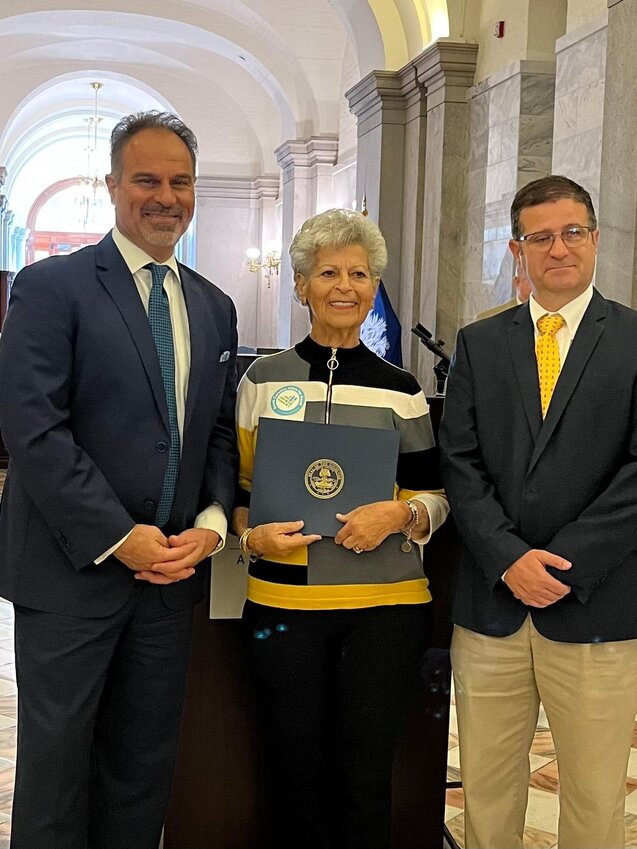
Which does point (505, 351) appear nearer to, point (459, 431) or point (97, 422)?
point (459, 431)

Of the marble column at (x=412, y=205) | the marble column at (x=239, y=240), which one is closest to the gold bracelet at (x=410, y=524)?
the marble column at (x=412, y=205)

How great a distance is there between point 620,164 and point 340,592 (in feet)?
11.9

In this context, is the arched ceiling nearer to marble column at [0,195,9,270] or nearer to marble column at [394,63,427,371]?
marble column at [394,63,427,371]

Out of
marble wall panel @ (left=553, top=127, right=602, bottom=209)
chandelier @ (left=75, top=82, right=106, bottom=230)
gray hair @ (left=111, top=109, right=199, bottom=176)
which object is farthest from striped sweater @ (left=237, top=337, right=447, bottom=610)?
chandelier @ (left=75, top=82, right=106, bottom=230)

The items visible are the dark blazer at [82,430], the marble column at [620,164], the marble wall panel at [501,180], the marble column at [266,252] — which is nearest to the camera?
the dark blazer at [82,430]

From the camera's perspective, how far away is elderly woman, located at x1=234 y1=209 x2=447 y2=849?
2711 mm

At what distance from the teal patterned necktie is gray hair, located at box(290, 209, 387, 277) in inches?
14.5

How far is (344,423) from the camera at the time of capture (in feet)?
9.14

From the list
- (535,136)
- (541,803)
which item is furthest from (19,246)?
(541,803)

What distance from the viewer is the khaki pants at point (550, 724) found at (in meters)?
2.64

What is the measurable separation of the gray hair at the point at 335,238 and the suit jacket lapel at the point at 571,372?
1.76 feet

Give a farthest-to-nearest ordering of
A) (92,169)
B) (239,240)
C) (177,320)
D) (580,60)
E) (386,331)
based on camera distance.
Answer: (92,169)
(239,240)
(386,331)
(580,60)
(177,320)

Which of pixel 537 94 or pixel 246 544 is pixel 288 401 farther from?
pixel 537 94

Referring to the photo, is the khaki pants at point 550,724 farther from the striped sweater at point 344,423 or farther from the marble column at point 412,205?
the marble column at point 412,205
